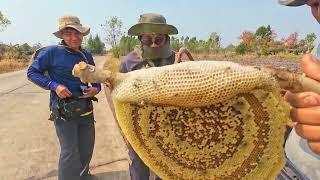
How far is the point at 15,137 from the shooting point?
7.32m

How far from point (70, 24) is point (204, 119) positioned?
11.0 feet

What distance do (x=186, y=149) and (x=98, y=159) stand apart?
15.5ft

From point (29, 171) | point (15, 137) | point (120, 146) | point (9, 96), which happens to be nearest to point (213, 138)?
point (29, 171)

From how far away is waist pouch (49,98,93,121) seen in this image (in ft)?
14.2

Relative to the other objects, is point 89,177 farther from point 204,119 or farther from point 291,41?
point 291,41

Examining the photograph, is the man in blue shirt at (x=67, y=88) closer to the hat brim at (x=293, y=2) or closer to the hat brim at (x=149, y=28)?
the hat brim at (x=149, y=28)

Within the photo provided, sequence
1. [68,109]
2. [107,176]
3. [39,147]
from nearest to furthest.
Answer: [68,109] < [107,176] < [39,147]

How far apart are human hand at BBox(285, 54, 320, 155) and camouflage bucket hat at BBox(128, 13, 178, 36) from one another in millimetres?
2679

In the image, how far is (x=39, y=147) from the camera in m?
6.66

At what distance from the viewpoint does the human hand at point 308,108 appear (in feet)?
3.86

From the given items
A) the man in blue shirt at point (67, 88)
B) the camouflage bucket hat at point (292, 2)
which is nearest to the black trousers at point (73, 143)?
the man in blue shirt at point (67, 88)

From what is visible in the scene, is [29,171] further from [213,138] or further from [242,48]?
[242,48]

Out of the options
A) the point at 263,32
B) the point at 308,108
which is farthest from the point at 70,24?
the point at 263,32

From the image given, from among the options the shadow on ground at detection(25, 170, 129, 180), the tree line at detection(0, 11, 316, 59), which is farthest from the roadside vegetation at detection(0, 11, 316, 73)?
the shadow on ground at detection(25, 170, 129, 180)
